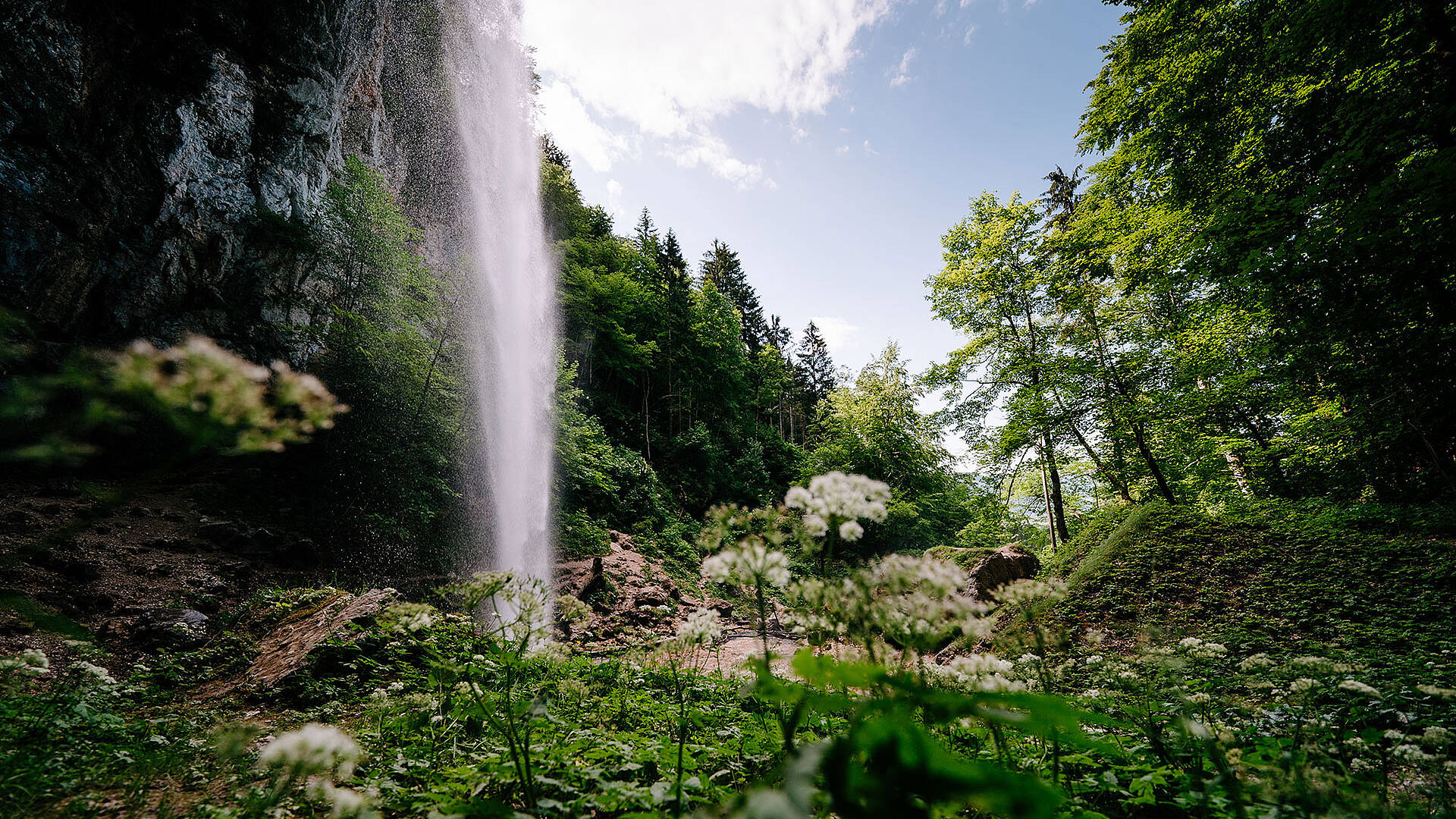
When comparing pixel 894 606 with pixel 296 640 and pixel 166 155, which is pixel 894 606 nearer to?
pixel 296 640

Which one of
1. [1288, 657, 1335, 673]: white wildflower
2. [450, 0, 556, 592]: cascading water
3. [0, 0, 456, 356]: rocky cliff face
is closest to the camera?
[1288, 657, 1335, 673]: white wildflower

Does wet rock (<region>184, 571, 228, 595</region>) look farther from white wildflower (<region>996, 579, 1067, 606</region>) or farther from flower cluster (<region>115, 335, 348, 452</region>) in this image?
white wildflower (<region>996, 579, 1067, 606</region>)

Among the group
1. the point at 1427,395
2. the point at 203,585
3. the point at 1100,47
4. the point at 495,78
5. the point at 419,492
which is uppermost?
the point at 495,78

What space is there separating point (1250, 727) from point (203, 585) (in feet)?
38.6

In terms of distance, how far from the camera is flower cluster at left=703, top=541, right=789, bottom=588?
2.14 metres

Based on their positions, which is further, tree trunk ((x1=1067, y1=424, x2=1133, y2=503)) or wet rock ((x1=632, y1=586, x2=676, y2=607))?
tree trunk ((x1=1067, y1=424, x2=1133, y2=503))

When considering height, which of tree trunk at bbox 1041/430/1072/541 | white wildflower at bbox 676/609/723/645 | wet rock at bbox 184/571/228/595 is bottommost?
white wildflower at bbox 676/609/723/645

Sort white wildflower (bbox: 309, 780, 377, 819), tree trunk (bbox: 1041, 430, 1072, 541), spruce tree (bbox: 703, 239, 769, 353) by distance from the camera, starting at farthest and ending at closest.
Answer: spruce tree (bbox: 703, 239, 769, 353), tree trunk (bbox: 1041, 430, 1072, 541), white wildflower (bbox: 309, 780, 377, 819)

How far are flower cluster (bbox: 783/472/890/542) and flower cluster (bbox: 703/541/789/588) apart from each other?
0.23m

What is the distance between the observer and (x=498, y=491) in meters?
13.6

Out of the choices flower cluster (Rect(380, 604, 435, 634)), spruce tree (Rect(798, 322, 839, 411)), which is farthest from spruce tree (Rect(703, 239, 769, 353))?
flower cluster (Rect(380, 604, 435, 634))

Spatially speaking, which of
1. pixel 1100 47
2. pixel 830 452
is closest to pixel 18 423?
pixel 1100 47

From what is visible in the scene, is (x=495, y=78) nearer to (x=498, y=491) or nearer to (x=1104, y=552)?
(x=498, y=491)

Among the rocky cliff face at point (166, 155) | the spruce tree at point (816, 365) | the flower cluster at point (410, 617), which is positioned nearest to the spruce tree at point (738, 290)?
the spruce tree at point (816, 365)
